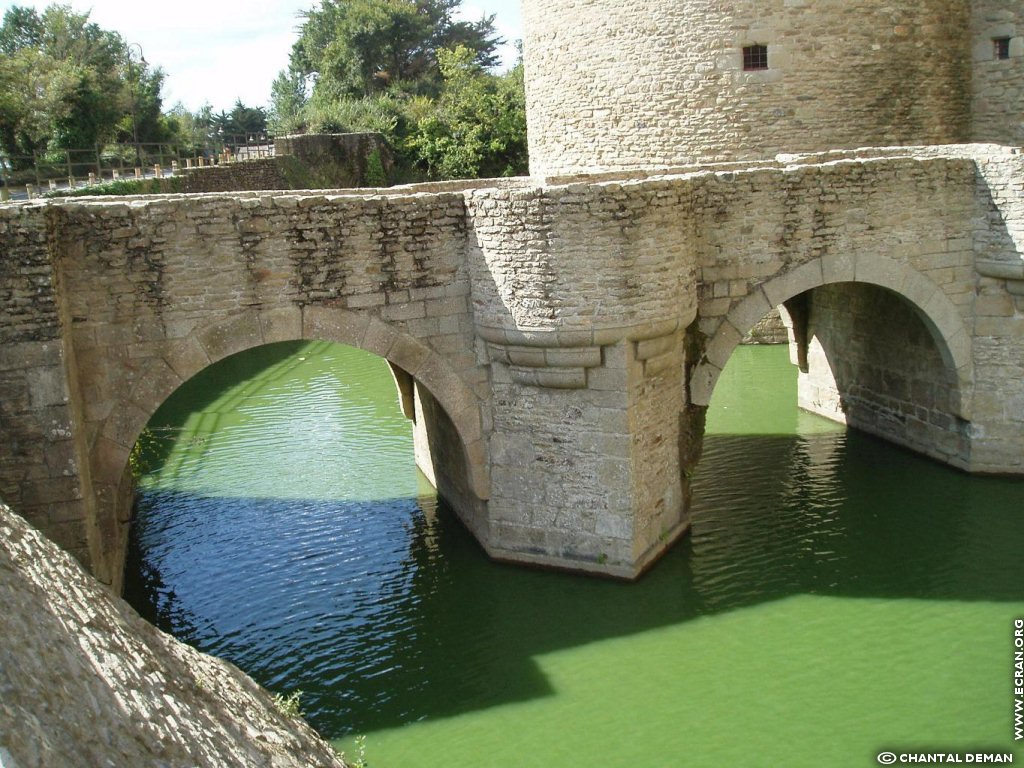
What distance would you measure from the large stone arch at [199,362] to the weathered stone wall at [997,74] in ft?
35.9

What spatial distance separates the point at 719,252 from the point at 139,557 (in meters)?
6.65

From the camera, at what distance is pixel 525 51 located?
18297 mm

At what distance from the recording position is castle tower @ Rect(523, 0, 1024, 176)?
15938 millimetres

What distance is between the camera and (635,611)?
9.45 metres

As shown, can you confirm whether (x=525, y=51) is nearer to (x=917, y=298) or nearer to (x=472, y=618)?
A: (x=917, y=298)

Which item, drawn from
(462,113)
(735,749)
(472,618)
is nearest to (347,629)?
(472,618)

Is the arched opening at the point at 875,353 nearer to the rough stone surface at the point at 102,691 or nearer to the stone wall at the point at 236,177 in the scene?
the rough stone surface at the point at 102,691

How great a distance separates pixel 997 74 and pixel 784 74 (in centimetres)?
335

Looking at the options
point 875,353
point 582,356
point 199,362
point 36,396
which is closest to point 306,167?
point 875,353

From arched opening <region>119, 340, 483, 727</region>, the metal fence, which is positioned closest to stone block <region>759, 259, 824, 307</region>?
arched opening <region>119, 340, 483, 727</region>

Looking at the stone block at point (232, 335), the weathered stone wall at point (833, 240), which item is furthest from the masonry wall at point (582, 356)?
the stone block at point (232, 335)

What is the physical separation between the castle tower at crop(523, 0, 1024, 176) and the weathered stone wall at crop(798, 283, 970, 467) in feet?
10.6

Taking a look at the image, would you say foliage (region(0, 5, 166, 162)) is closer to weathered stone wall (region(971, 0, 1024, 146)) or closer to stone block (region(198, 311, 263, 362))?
stone block (region(198, 311, 263, 362))

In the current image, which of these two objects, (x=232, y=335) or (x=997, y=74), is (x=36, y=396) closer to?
(x=232, y=335)
